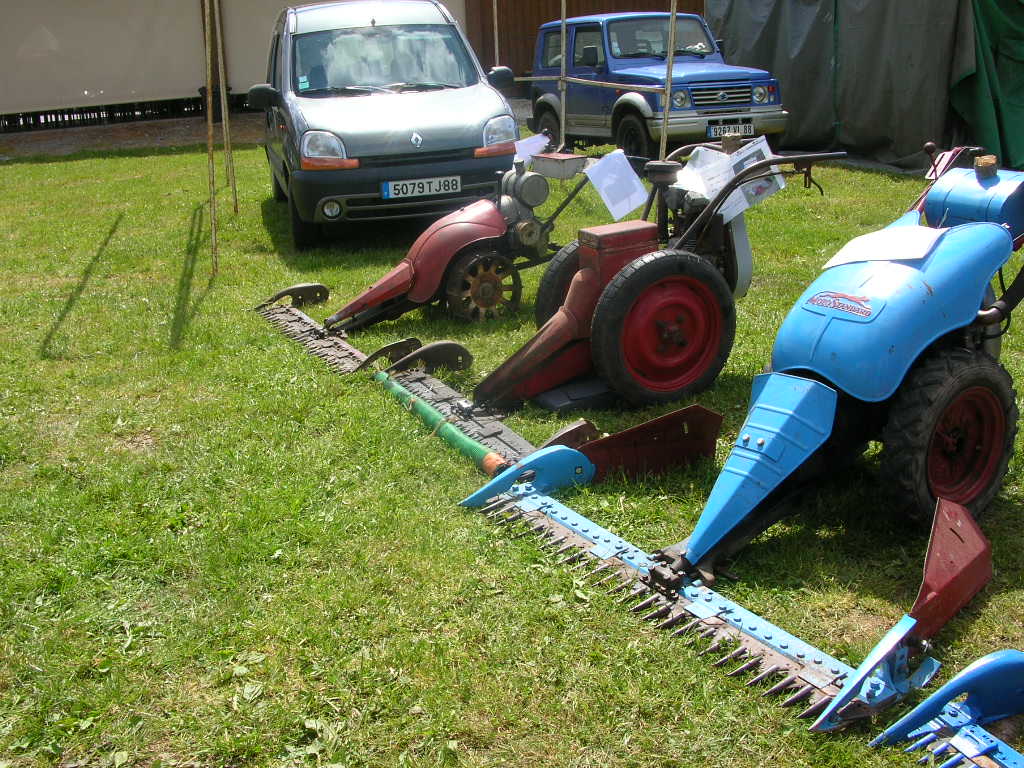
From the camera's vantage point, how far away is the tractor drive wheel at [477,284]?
5957 mm

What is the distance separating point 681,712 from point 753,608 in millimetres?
565

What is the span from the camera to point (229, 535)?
3.51 meters

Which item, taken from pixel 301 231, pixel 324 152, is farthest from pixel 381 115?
pixel 301 231

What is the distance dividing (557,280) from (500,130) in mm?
3539

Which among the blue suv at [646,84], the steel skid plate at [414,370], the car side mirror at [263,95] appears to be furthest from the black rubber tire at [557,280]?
the blue suv at [646,84]

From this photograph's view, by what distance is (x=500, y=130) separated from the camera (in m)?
8.11

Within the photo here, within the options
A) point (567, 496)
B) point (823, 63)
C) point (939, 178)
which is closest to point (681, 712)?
point (567, 496)

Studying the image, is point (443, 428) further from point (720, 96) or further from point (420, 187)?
point (720, 96)

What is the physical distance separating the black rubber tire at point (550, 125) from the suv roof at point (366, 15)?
4.69 metres

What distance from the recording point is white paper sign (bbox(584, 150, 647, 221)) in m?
5.17

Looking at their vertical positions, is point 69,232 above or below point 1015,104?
below

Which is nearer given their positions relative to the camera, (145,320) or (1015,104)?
(145,320)

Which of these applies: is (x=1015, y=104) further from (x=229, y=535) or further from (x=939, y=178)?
(x=229, y=535)

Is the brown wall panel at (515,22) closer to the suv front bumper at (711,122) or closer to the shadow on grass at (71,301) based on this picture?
the suv front bumper at (711,122)
